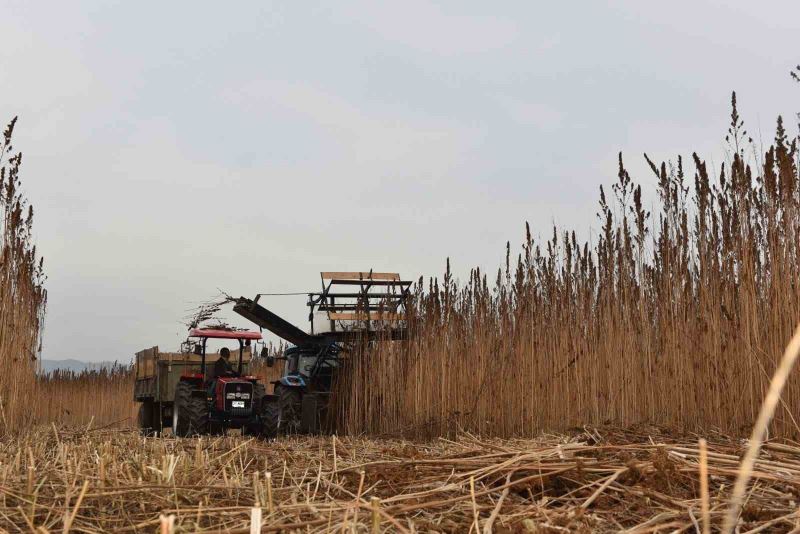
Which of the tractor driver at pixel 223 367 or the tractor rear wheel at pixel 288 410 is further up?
the tractor driver at pixel 223 367

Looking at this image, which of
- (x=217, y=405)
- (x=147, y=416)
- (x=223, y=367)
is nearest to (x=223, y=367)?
(x=223, y=367)

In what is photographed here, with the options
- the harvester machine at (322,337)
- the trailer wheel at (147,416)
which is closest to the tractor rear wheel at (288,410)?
the harvester machine at (322,337)

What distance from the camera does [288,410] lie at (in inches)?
419

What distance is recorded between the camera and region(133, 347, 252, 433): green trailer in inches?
475

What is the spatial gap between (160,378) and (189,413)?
185 centimetres

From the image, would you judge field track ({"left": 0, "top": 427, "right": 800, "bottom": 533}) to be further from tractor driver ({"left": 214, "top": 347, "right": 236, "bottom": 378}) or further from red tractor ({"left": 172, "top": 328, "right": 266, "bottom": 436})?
tractor driver ({"left": 214, "top": 347, "right": 236, "bottom": 378})

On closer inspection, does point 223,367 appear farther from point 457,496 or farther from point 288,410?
point 457,496

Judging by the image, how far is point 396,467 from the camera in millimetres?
3449

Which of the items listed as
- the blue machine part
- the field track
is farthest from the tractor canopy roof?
the field track

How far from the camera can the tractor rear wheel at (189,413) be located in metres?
10.4

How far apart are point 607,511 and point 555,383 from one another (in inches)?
192

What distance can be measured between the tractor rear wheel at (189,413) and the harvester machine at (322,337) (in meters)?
0.78

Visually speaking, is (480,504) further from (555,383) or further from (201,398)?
(201,398)

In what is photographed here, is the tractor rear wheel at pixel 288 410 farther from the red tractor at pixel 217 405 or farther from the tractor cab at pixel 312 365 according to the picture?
the red tractor at pixel 217 405
